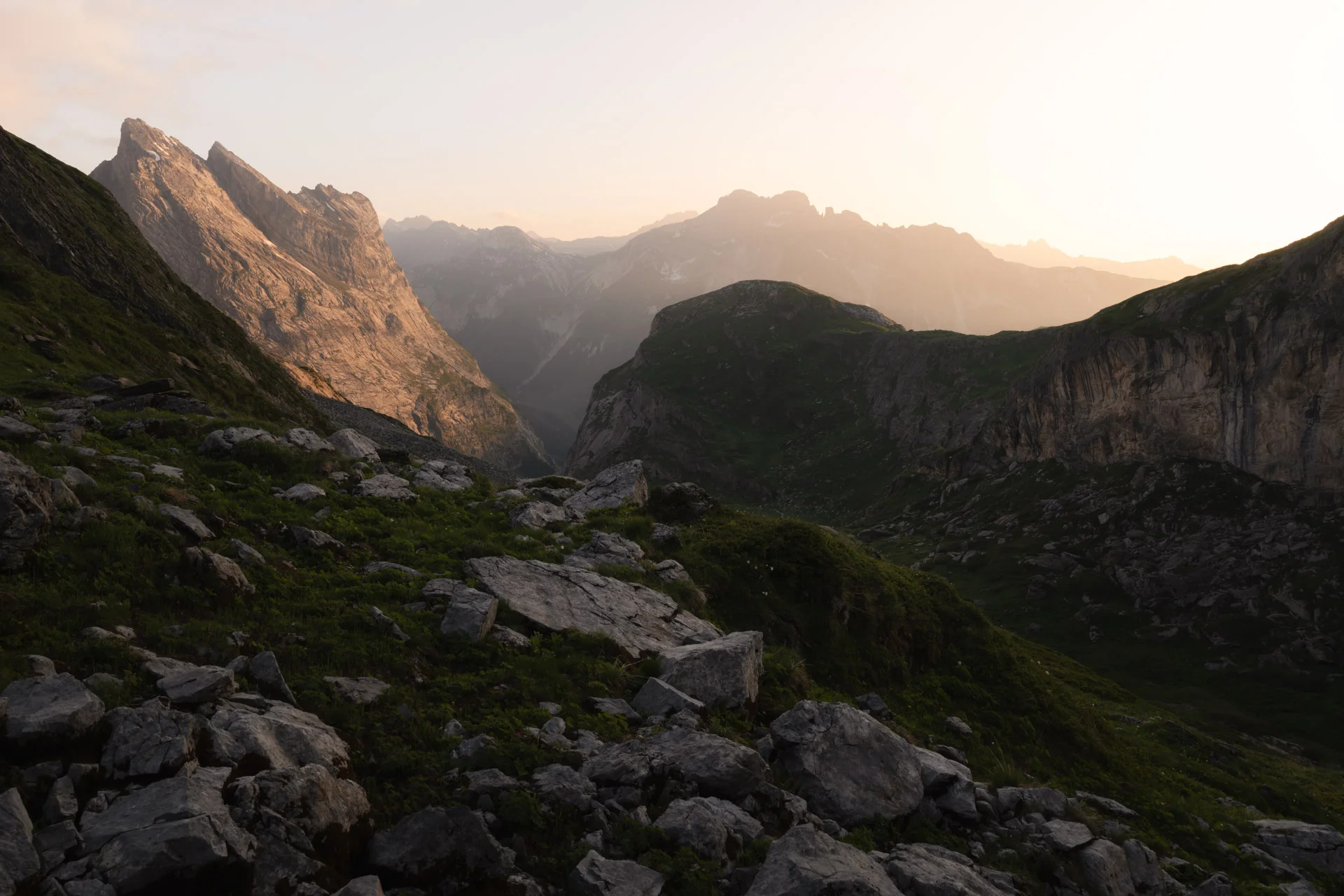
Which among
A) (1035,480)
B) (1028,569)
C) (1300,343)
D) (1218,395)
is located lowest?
(1028,569)

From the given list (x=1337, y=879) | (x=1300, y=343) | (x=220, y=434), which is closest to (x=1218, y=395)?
(x=1300, y=343)

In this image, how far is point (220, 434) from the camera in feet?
68.2

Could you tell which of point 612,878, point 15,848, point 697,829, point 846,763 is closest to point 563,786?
point 612,878

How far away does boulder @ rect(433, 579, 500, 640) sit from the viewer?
1439 centimetres

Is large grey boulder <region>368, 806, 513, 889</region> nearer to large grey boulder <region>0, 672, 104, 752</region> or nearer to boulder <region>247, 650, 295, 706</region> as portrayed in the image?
boulder <region>247, 650, 295, 706</region>

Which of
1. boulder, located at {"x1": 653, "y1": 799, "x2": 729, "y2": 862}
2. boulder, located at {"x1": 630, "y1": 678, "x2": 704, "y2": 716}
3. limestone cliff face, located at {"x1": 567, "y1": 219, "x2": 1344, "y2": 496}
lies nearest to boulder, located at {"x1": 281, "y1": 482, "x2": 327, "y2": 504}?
boulder, located at {"x1": 630, "y1": 678, "x2": 704, "y2": 716}

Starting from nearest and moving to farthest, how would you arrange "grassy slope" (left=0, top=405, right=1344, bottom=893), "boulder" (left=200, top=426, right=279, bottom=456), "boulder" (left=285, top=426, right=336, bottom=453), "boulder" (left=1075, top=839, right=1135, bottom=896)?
"grassy slope" (left=0, top=405, right=1344, bottom=893) → "boulder" (left=1075, top=839, right=1135, bottom=896) → "boulder" (left=200, top=426, right=279, bottom=456) → "boulder" (left=285, top=426, right=336, bottom=453)

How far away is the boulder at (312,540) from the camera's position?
16.4m

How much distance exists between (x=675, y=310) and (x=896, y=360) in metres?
64.4

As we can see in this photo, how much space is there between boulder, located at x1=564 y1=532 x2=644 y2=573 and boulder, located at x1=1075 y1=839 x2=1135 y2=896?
463 inches

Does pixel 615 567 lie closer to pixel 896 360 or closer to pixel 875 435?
pixel 875 435

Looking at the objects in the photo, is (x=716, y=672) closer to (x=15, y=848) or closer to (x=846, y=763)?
(x=846, y=763)

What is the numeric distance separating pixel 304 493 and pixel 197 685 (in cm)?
1042

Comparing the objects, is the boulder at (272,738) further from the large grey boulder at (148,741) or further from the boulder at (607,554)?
the boulder at (607,554)
